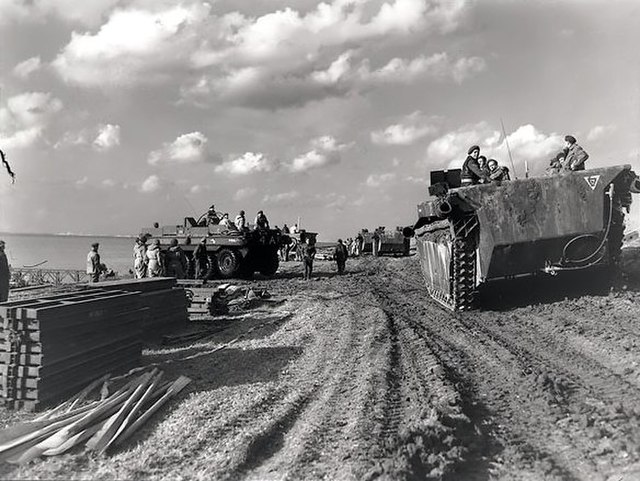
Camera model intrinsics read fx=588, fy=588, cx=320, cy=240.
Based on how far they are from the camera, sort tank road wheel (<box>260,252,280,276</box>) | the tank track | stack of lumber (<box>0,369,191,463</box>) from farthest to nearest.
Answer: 1. tank road wheel (<box>260,252,280,276</box>)
2. the tank track
3. stack of lumber (<box>0,369,191,463</box>)

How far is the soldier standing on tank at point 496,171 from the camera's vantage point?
1191 cm

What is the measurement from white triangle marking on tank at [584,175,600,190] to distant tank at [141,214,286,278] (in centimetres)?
1251

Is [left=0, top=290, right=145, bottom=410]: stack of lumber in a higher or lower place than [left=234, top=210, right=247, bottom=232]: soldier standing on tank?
lower

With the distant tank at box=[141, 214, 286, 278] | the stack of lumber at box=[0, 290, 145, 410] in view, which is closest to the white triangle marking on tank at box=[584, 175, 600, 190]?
the stack of lumber at box=[0, 290, 145, 410]

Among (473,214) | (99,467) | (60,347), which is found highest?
(473,214)

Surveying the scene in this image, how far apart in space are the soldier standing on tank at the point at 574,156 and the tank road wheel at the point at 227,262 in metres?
12.1

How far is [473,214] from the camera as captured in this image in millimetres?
10398

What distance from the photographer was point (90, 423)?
17.7 feet

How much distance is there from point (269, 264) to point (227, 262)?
1936 millimetres

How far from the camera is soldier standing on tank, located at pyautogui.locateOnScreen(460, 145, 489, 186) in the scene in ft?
37.9

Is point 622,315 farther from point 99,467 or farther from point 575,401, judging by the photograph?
point 99,467

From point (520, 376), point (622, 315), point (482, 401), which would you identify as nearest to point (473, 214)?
point (622, 315)

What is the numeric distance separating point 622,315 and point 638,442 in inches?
203

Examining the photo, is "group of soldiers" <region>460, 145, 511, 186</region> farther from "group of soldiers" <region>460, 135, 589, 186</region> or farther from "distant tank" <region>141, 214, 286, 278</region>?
"distant tank" <region>141, 214, 286, 278</region>
